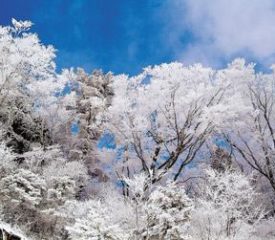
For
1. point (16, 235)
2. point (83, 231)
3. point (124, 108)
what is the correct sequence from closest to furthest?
point (16, 235) < point (83, 231) < point (124, 108)

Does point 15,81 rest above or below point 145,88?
below

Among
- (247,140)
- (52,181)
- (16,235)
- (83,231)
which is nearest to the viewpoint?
(16,235)

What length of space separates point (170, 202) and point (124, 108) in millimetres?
9342

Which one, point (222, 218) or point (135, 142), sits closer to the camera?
point (222, 218)

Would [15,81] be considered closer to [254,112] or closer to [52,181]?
[52,181]

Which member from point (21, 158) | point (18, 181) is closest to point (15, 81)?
point (21, 158)

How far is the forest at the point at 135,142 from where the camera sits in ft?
63.5

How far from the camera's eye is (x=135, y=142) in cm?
2644

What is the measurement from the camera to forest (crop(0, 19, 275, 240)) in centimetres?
1936

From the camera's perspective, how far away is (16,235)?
523 inches

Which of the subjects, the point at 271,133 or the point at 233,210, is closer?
the point at 233,210

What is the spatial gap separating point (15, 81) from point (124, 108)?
6.69m

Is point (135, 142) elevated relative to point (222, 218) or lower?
elevated

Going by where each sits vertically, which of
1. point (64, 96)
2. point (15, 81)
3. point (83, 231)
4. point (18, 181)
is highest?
point (64, 96)
